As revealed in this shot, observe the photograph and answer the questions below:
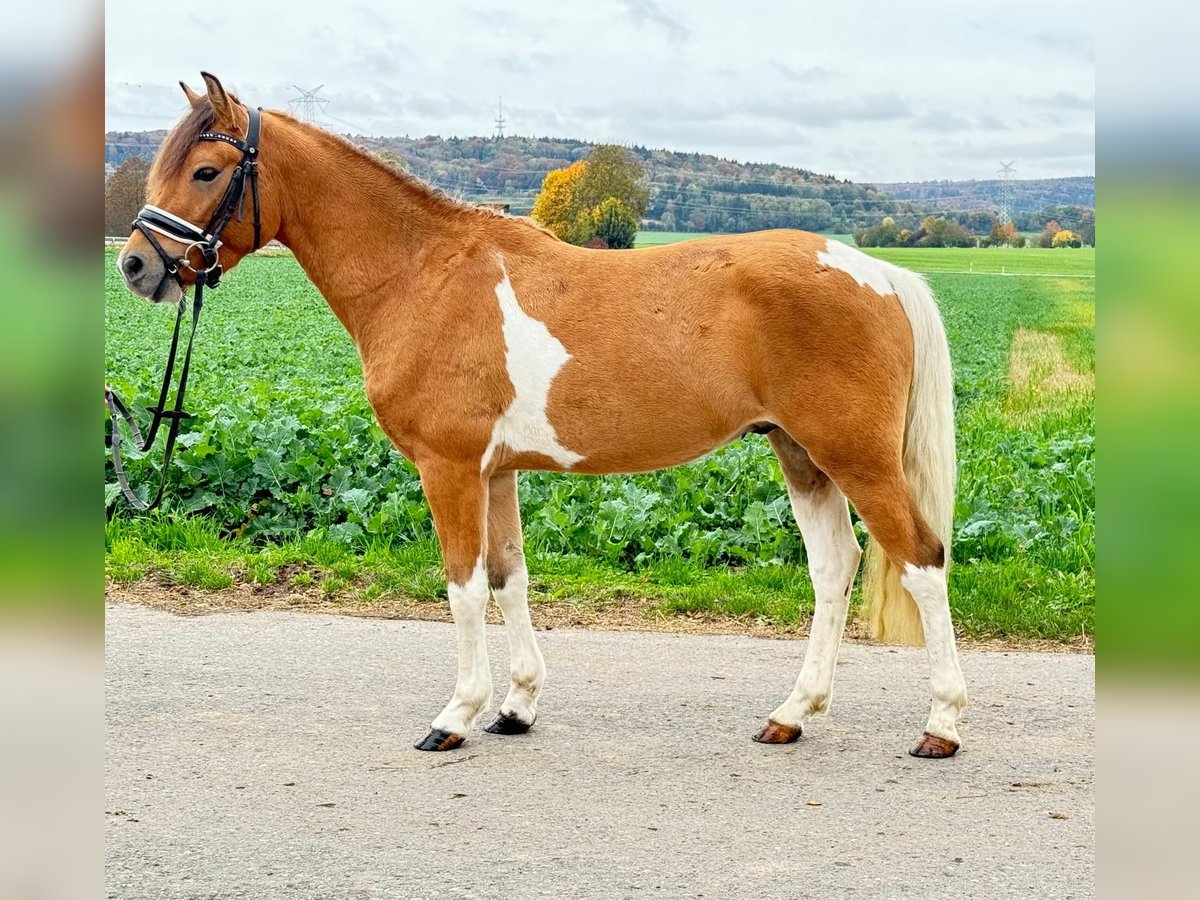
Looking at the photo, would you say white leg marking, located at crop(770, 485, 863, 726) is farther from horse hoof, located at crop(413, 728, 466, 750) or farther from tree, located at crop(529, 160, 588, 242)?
tree, located at crop(529, 160, 588, 242)

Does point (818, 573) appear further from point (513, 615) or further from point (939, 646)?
point (513, 615)

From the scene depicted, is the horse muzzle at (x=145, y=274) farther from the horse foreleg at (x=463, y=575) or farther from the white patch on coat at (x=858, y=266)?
the white patch on coat at (x=858, y=266)

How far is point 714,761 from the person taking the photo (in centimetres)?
438

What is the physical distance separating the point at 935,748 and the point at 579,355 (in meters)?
2.01

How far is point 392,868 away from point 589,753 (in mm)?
1191

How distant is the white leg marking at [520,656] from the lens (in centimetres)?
476

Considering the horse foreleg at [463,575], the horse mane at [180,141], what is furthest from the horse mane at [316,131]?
the horse foreleg at [463,575]

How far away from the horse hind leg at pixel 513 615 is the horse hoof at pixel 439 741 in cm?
25

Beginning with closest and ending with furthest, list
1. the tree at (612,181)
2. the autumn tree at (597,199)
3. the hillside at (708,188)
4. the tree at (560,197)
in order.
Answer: the autumn tree at (597,199)
the tree at (560,197)
the tree at (612,181)
the hillside at (708,188)

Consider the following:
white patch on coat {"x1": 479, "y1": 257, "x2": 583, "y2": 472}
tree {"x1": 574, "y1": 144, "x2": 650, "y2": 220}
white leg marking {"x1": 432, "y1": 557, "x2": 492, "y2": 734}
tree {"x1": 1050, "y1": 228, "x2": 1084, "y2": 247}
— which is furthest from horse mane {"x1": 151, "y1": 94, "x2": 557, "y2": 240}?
tree {"x1": 1050, "y1": 228, "x2": 1084, "y2": 247}

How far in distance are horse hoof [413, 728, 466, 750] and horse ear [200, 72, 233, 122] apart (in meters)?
2.50

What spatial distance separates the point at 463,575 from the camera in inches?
179
